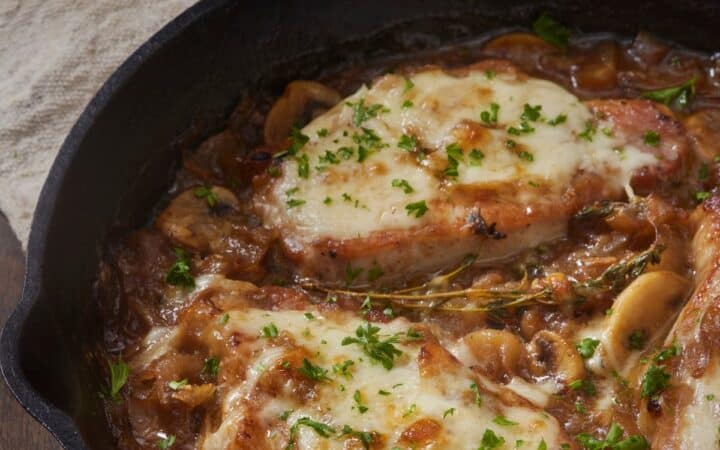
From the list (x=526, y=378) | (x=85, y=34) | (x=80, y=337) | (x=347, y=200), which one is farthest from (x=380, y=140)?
(x=85, y=34)

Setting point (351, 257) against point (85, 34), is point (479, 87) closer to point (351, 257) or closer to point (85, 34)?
point (351, 257)

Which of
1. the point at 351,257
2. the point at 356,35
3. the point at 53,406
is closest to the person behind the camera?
the point at 53,406

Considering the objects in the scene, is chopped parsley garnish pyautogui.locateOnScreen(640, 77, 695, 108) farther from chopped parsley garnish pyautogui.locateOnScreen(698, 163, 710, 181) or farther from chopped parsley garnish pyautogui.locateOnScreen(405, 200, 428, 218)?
chopped parsley garnish pyautogui.locateOnScreen(405, 200, 428, 218)

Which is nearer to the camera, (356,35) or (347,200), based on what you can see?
(347,200)

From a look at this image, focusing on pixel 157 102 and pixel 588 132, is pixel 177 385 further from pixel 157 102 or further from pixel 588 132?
pixel 588 132

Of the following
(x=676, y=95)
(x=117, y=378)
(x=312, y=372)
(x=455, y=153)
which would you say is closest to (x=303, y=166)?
(x=455, y=153)

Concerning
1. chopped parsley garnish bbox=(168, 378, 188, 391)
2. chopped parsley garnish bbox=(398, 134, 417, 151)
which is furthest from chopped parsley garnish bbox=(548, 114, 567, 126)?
chopped parsley garnish bbox=(168, 378, 188, 391)
